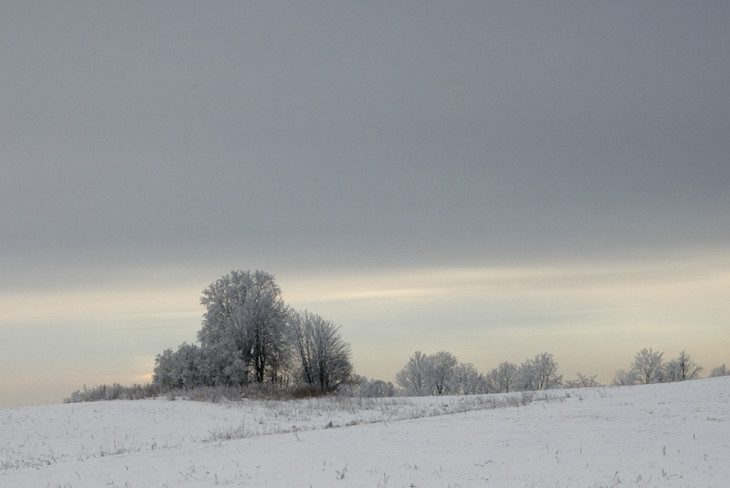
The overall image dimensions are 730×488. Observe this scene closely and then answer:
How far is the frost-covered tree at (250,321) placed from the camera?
2331 inches

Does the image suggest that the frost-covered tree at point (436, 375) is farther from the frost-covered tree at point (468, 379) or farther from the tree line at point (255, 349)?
the tree line at point (255, 349)

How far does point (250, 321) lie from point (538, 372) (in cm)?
5434

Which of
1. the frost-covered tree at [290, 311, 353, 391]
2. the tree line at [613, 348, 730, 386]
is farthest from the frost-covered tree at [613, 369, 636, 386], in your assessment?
the frost-covered tree at [290, 311, 353, 391]

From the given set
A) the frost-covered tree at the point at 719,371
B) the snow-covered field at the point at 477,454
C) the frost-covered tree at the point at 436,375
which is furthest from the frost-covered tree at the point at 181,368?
the frost-covered tree at the point at 719,371

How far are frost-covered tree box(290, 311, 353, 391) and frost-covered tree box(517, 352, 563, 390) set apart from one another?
148 ft

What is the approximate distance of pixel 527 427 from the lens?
60.0 ft

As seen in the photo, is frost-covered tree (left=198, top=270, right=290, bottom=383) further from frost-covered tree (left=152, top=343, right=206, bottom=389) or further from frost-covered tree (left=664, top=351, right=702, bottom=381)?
frost-covered tree (left=664, top=351, right=702, bottom=381)

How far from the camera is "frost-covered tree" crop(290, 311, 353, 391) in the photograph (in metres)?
60.2

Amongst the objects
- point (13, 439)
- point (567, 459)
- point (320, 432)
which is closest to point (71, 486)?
point (320, 432)

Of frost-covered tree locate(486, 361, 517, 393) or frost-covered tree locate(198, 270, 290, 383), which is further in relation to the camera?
frost-covered tree locate(486, 361, 517, 393)

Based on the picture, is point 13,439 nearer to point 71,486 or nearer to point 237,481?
point 71,486

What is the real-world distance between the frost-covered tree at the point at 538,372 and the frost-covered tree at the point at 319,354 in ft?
148

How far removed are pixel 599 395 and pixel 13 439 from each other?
83.8ft

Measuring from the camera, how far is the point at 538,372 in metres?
97.5
